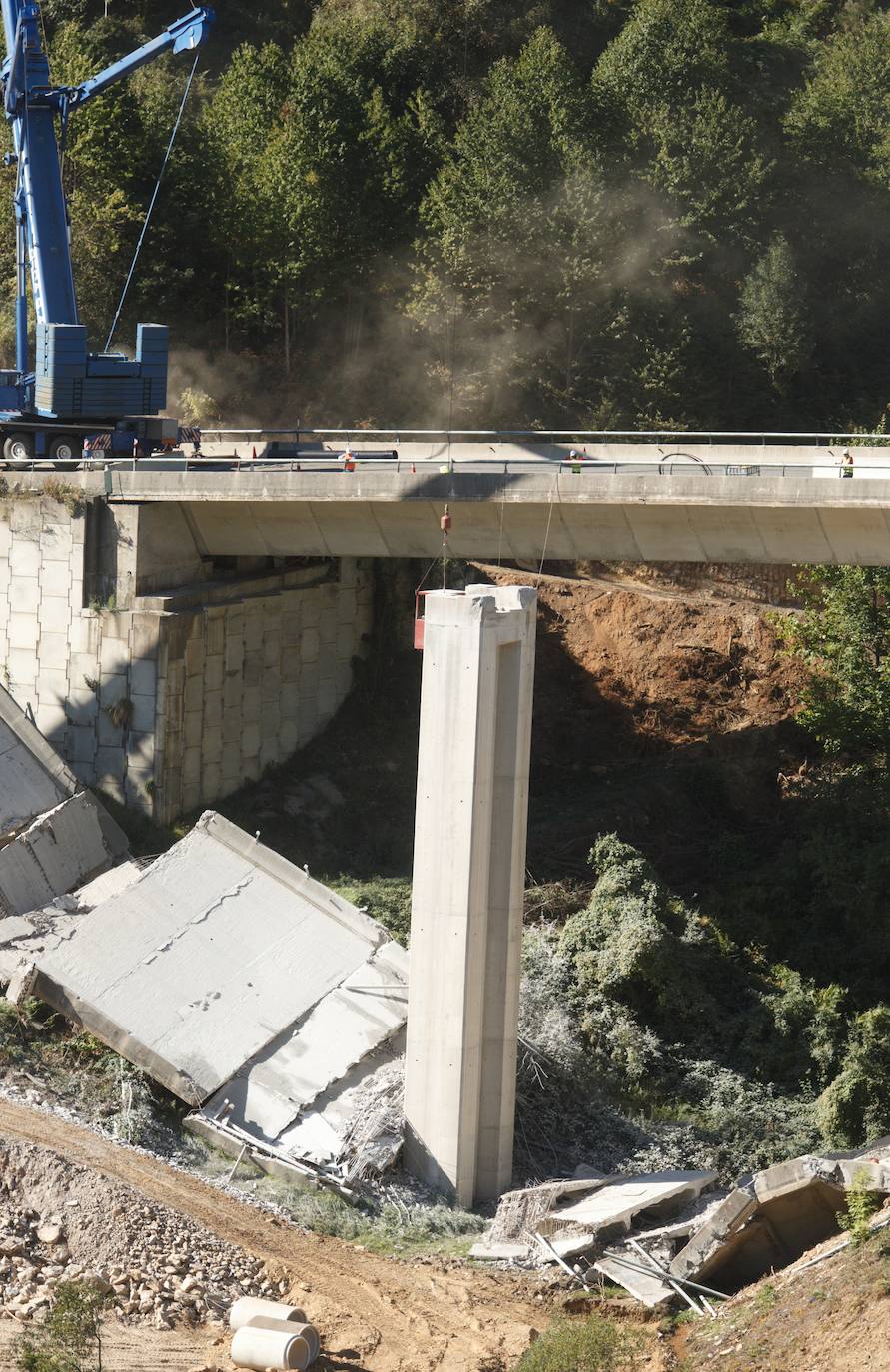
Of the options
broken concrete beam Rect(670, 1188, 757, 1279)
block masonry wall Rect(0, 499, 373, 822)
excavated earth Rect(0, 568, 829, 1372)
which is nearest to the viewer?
excavated earth Rect(0, 568, 829, 1372)

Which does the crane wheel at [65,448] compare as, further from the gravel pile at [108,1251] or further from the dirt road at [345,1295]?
the gravel pile at [108,1251]

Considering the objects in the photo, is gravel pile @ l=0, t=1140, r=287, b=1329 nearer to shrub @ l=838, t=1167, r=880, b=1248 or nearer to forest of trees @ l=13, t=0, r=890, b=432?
shrub @ l=838, t=1167, r=880, b=1248

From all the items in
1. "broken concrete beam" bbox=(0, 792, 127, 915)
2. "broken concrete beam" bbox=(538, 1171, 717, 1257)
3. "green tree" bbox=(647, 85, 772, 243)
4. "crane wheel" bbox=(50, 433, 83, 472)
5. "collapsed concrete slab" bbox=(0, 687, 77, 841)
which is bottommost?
"broken concrete beam" bbox=(538, 1171, 717, 1257)

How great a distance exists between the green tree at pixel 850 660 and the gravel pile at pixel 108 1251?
17.9 meters

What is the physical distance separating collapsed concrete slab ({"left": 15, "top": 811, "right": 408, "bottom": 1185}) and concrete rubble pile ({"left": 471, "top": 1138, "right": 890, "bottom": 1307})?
3.26 m

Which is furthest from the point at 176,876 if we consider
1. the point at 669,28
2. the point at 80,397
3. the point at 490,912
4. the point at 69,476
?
the point at 669,28

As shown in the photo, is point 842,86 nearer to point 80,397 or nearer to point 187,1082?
point 80,397

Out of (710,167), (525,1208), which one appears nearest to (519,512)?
(525,1208)

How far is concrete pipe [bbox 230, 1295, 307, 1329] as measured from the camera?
17922mm

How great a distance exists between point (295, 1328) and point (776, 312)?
1423 inches

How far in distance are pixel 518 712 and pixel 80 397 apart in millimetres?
17839

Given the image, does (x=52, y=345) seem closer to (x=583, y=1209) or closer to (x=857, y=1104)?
(x=583, y=1209)

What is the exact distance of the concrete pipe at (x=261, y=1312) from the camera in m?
17.9

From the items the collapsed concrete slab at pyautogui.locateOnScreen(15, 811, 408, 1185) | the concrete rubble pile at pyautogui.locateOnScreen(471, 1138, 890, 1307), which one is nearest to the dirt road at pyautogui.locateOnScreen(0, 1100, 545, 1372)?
the concrete rubble pile at pyautogui.locateOnScreen(471, 1138, 890, 1307)
